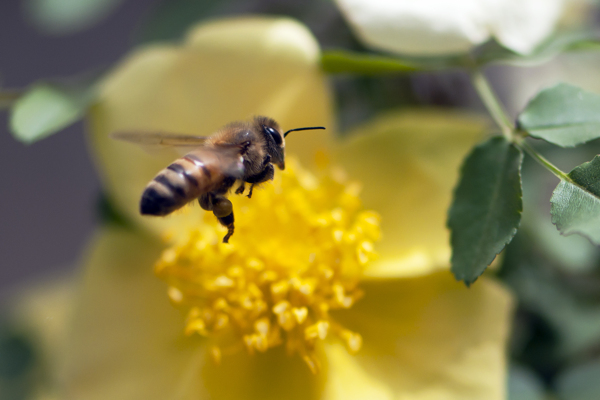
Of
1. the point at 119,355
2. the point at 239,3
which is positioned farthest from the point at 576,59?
the point at 119,355

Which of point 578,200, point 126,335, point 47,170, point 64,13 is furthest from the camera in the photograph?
point 47,170

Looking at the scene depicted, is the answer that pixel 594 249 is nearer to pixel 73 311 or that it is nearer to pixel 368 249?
pixel 368 249

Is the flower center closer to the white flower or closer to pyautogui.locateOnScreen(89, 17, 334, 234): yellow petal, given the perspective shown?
pyautogui.locateOnScreen(89, 17, 334, 234): yellow petal

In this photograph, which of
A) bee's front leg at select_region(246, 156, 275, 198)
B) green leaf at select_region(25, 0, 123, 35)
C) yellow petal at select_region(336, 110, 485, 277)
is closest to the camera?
bee's front leg at select_region(246, 156, 275, 198)

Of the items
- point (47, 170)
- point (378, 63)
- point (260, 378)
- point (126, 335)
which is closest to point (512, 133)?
point (378, 63)

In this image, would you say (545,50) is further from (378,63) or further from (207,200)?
(207,200)

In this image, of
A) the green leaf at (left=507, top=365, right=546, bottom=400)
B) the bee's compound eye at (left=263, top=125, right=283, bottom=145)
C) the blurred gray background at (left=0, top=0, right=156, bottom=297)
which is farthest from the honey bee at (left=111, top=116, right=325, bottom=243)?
the blurred gray background at (left=0, top=0, right=156, bottom=297)
